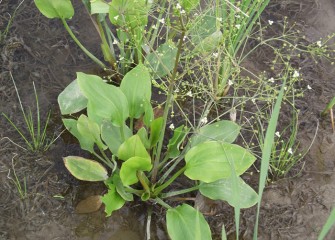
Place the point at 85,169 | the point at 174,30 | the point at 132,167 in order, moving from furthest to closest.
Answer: the point at 174,30 → the point at 85,169 → the point at 132,167

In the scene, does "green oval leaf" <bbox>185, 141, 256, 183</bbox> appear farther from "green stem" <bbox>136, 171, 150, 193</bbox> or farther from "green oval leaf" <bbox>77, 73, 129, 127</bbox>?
"green oval leaf" <bbox>77, 73, 129, 127</bbox>

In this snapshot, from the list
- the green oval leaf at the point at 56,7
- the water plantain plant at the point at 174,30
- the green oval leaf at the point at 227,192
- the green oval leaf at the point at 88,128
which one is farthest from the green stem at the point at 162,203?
the green oval leaf at the point at 56,7

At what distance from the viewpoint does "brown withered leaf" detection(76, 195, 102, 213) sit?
5.34 feet

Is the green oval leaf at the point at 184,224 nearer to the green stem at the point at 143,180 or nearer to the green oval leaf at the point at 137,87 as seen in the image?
the green stem at the point at 143,180

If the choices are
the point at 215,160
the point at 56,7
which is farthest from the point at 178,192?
the point at 56,7

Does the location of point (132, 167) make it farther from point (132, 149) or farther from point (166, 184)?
point (166, 184)

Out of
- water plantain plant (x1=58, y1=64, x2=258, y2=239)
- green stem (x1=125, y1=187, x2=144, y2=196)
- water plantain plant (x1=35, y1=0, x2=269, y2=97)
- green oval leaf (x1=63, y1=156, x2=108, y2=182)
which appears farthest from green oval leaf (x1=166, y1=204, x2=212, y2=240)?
water plantain plant (x1=35, y1=0, x2=269, y2=97)

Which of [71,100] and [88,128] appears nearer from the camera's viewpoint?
[88,128]

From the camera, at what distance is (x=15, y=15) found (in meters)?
2.00

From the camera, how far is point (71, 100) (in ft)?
5.53

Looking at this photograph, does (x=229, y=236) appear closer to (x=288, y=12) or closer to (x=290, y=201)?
(x=290, y=201)

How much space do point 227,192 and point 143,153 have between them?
0.93 ft

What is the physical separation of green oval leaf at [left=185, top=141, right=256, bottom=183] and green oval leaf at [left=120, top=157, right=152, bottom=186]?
0.13m

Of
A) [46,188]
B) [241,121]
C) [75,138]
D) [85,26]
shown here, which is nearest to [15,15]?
[85,26]
